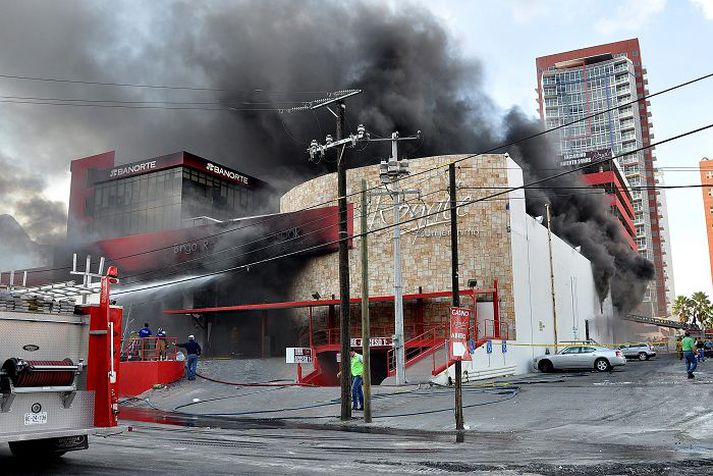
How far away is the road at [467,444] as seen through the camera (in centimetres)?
792

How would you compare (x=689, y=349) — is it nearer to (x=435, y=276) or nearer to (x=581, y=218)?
(x=435, y=276)

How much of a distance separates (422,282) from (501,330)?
4056 mm

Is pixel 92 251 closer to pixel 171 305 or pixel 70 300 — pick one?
pixel 171 305

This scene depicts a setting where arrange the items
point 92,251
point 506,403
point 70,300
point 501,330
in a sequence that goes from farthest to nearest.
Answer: point 92,251 < point 501,330 < point 506,403 < point 70,300

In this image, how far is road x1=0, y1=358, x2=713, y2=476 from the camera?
312 inches

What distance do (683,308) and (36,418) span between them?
114m

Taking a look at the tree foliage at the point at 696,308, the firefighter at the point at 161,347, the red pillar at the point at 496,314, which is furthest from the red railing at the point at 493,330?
the tree foliage at the point at 696,308

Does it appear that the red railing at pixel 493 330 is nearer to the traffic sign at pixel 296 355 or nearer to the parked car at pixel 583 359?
the parked car at pixel 583 359

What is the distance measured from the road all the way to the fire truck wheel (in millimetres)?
119

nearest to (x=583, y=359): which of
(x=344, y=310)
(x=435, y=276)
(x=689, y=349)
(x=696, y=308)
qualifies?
(x=435, y=276)

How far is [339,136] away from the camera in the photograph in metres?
17.2

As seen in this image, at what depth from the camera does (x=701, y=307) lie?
102m

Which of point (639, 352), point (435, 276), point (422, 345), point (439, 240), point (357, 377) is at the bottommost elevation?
point (639, 352)

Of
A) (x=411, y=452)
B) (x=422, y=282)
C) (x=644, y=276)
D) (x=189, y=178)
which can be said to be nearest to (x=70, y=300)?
(x=411, y=452)
